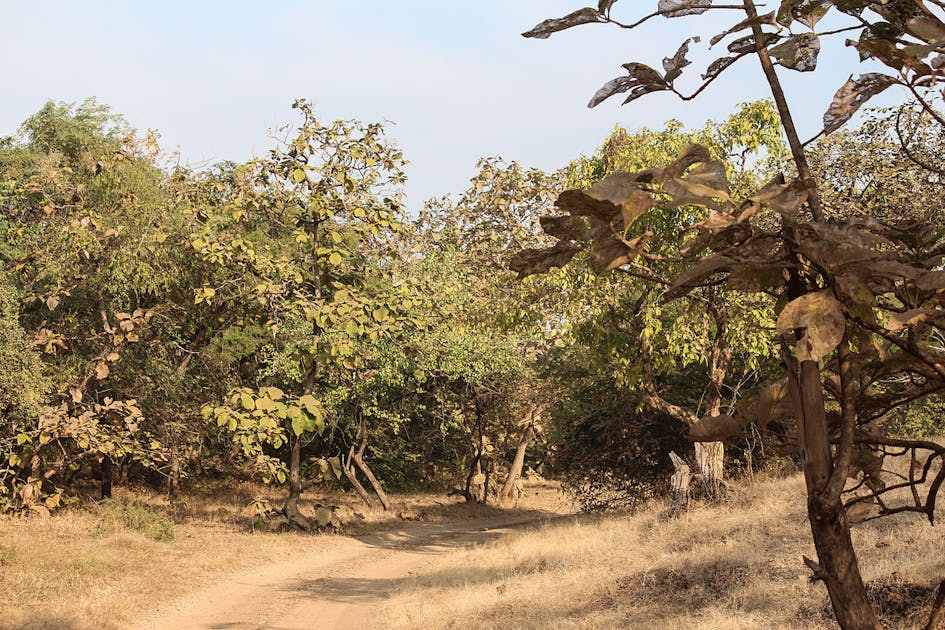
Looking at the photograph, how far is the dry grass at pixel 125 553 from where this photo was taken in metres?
→ 10.3

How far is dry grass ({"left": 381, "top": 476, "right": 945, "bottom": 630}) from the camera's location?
7381mm

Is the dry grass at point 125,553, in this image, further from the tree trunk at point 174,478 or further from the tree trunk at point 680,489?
the tree trunk at point 680,489

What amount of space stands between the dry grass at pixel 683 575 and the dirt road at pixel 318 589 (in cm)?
71

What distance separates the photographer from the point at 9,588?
34.7ft

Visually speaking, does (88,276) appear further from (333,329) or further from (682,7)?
(682,7)

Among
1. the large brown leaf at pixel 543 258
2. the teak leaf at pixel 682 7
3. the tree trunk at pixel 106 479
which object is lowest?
the tree trunk at pixel 106 479

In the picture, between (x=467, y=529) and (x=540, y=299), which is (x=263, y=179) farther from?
(x=467, y=529)

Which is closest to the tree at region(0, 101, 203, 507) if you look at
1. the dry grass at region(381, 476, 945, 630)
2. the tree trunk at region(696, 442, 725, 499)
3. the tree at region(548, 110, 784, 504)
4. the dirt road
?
the dirt road

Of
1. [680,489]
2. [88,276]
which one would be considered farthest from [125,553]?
[680,489]

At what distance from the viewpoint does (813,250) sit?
1557 mm

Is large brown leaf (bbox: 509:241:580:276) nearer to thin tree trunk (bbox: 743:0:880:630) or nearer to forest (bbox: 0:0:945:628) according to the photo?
thin tree trunk (bbox: 743:0:880:630)

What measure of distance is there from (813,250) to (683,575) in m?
9.13

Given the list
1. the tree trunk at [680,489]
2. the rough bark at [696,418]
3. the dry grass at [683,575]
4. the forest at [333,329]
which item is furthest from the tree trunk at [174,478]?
the tree trunk at [680,489]

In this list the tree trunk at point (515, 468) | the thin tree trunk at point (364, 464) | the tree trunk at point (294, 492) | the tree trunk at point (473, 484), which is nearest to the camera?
the tree trunk at point (294, 492)
